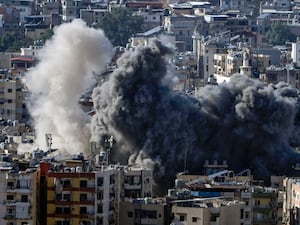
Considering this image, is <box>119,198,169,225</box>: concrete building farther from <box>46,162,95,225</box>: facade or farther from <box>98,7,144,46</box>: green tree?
<box>98,7,144,46</box>: green tree

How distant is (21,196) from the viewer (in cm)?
4981

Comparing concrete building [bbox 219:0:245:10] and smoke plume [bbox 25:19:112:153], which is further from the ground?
smoke plume [bbox 25:19:112:153]

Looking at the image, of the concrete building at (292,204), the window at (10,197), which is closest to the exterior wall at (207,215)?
the concrete building at (292,204)

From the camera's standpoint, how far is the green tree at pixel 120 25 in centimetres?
10906

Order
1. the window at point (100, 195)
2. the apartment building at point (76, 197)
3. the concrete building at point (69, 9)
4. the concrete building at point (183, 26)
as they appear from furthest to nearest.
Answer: the concrete building at point (69, 9), the concrete building at point (183, 26), the window at point (100, 195), the apartment building at point (76, 197)

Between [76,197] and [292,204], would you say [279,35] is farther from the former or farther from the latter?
[76,197]

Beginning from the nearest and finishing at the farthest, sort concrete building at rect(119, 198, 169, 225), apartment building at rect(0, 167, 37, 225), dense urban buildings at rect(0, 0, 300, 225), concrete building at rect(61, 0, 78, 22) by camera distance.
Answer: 1. apartment building at rect(0, 167, 37, 225)
2. dense urban buildings at rect(0, 0, 300, 225)
3. concrete building at rect(119, 198, 169, 225)
4. concrete building at rect(61, 0, 78, 22)

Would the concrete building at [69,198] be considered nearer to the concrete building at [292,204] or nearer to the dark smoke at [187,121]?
the concrete building at [292,204]

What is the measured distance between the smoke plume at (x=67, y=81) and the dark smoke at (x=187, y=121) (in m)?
1.91

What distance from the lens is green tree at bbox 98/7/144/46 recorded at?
109062mm

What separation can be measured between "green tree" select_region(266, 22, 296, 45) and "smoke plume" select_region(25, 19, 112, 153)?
3561 cm

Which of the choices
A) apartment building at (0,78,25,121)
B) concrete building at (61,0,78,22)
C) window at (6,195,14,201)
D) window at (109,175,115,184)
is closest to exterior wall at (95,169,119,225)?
window at (109,175,115,184)

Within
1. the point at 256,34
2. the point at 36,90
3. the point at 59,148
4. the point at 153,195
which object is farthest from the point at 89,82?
the point at 256,34

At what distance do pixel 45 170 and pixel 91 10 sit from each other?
62.1m
